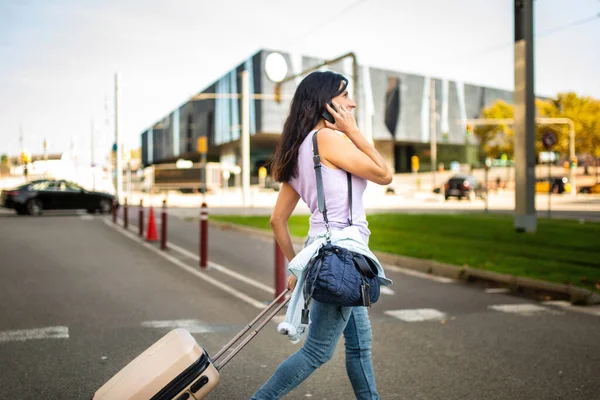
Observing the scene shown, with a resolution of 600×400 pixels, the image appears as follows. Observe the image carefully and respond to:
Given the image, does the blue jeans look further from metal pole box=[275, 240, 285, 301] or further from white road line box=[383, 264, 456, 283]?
white road line box=[383, 264, 456, 283]

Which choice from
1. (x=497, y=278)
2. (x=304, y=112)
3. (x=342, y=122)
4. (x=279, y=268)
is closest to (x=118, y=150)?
(x=497, y=278)

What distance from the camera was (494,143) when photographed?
75.2 metres

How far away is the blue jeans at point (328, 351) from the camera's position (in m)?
2.98

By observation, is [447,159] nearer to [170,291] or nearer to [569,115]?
[569,115]

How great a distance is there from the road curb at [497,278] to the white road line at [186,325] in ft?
14.6

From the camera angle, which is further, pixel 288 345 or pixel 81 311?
pixel 81 311

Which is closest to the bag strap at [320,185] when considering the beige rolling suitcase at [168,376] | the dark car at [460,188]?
the beige rolling suitcase at [168,376]

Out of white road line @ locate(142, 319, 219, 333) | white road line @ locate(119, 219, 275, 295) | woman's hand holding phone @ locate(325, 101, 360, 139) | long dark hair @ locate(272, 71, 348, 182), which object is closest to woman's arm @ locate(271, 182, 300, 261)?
long dark hair @ locate(272, 71, 348, 182)

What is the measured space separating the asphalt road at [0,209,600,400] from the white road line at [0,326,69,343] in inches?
1.5

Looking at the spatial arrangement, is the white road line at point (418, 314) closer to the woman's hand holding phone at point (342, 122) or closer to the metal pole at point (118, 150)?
the woman's hand holding phone at point (342, 122)

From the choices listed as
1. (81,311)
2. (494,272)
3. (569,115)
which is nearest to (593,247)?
(494,272)

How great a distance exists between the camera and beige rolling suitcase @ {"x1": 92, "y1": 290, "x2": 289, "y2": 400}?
9.34 ft

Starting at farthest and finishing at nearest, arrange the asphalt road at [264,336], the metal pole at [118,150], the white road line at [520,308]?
the metal pole at [118,150], the white road line at [520,308], the asphalt road at [264,336]

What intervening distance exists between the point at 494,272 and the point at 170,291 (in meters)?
4.64
